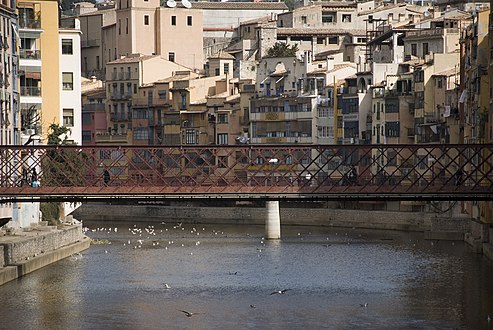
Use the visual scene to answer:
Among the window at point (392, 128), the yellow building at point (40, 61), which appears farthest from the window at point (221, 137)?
the yellow building at point (40, 61)

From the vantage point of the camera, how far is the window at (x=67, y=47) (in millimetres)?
91500

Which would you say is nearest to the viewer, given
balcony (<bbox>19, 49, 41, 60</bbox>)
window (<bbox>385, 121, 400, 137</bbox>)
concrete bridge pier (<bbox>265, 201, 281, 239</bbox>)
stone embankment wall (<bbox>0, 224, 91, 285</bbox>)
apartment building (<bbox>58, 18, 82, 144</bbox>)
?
stone embankment wall (<bbox>0, 224, 91, 285</bbox>)

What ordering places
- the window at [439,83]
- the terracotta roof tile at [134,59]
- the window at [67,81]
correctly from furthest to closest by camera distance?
the terracotta roof tile at [134,59]
the window at [439,83]
the window at [67,81]

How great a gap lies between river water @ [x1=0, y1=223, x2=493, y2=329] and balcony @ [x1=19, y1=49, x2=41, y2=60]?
31.3 ft

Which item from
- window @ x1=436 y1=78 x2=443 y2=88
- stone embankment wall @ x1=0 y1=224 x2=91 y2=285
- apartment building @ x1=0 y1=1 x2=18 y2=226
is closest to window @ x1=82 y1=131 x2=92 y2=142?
window @ x1=436 y1=78 x2=443 y2=88

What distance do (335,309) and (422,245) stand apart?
90.7ft

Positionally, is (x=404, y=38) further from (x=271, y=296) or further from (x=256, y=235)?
(x=271, y=296)

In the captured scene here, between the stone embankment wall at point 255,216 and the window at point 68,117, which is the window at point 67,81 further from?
the stone embankment wall at point 255,216

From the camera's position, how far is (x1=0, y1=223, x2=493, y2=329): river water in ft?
177

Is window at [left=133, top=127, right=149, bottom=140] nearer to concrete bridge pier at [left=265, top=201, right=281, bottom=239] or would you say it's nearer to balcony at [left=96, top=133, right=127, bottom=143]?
balcony at [left=96, top=133, right=127, bottom=143]

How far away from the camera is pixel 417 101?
103375 millimetres

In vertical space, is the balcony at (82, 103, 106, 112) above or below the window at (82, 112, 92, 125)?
above

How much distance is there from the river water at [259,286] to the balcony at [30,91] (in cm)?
801

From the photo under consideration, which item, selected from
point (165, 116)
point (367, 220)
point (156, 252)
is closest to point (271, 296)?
point (156, 252)
